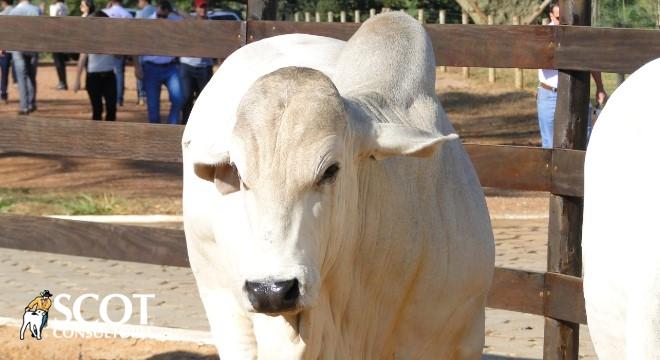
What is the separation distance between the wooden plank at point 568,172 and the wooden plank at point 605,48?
1.30 ft

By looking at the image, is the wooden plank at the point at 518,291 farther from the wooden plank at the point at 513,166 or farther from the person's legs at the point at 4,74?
the person's legs at the point at 4,74

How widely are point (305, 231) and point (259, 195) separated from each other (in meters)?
0.16

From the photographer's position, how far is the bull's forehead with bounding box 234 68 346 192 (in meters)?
3.19

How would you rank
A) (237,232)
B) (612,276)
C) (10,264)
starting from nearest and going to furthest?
(612,276) < (237,232) < (10,264)

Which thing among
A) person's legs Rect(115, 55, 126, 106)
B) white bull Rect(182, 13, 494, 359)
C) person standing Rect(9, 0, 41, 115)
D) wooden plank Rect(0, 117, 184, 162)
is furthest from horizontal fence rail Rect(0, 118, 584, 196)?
person's legs Rect(115, 55, 126, 106)

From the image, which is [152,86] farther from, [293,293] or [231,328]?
[293,293]

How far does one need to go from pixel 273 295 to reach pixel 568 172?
2747 millimetres

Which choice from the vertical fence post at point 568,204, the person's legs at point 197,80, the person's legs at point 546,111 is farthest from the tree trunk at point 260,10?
the person's legs at point 197,80

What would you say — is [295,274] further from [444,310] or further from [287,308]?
[444,310]

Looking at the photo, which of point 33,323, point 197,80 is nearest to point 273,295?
point 33,323

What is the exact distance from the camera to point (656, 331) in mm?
2615

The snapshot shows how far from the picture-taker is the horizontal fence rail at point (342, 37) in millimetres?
5289

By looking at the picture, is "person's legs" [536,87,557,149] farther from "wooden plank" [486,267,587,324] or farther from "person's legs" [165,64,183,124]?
"person's legs" [165,64,183,124]

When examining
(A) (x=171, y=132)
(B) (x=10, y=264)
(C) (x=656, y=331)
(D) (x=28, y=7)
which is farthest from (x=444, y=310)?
(D) (x=28, y=7)
